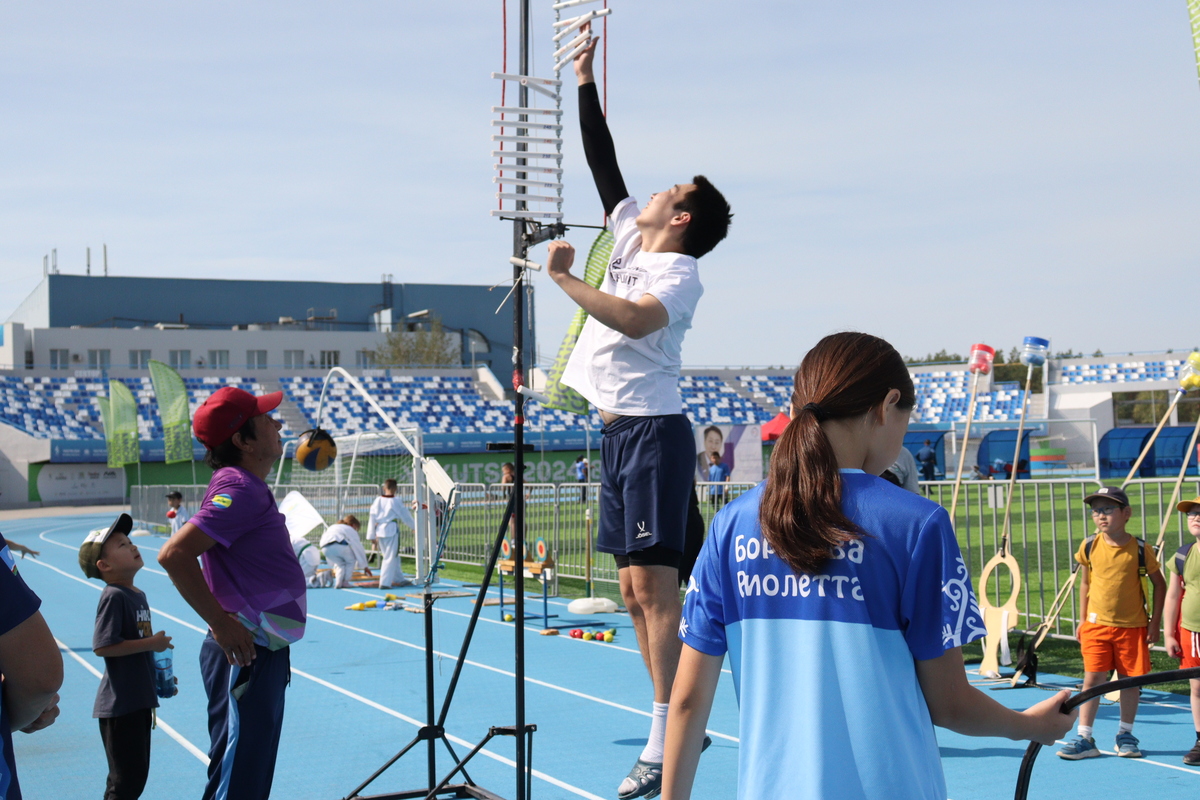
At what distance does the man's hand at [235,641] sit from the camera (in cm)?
340

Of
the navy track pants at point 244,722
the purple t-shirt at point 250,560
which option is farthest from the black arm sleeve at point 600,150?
the navy track pants at point 244,722

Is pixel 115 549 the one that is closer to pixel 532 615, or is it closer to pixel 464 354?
pixel 532 615

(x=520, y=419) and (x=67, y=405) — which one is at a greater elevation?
(x=67, y=405)

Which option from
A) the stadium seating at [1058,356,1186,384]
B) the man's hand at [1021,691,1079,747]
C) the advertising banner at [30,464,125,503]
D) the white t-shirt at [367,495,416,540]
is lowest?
the advertising banner at [30,464,125,503]

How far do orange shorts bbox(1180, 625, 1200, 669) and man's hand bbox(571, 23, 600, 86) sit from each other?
4.79m

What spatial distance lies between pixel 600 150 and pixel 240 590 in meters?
2.12

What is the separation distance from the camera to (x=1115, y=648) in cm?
640

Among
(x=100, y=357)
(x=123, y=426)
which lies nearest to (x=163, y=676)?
(x=123, y=426)

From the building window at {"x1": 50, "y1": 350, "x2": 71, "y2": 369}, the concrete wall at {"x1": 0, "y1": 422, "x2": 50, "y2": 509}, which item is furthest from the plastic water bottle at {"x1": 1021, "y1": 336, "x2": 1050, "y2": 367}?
the building window at {"x1": 50, "y1": 350, "x2": 71, "y2": 369}

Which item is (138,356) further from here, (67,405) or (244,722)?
(244,722)

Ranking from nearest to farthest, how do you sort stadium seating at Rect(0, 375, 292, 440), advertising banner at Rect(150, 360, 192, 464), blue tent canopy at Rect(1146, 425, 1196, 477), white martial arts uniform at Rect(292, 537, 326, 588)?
1. white martial arts uniform at Rect(292, 537, 326, 588)
2. advertising banner at Rect(150, 360, 192, 464)
3. blue tent canopy at Rect(1146, 425, 1196, 477)
4. stadium seating at Rect(0, 375, 292, 440)

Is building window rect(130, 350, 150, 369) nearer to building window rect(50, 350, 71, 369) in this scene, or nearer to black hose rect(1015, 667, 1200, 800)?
building window rect(50, 350, 71, 369)

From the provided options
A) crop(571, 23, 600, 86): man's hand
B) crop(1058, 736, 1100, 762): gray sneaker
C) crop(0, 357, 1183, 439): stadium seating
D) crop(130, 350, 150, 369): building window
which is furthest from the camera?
crop(130, 350, 150, 369): building window

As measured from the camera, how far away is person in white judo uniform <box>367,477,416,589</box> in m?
16.4
